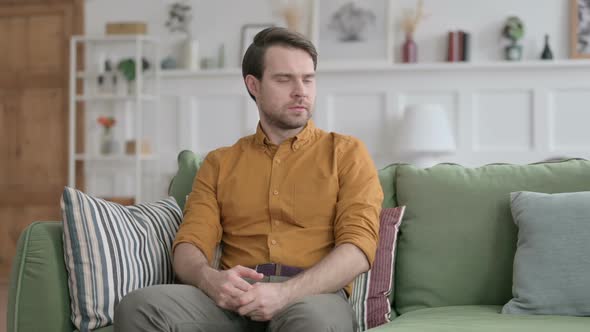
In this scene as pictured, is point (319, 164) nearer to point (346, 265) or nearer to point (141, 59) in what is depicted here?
point (346, 265)

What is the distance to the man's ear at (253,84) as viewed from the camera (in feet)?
8.25

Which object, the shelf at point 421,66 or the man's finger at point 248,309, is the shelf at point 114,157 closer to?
the shelf at point 421,66

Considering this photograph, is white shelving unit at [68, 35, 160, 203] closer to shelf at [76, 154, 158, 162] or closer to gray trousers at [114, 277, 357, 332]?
shelf at [76, 154, 158, 162]

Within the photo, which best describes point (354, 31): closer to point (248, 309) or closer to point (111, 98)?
point (111, 98)

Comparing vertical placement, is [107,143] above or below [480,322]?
above

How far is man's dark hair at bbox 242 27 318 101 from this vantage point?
2439 millimetres

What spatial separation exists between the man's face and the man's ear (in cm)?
7

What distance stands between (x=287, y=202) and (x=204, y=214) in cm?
25

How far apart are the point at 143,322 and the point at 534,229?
1.07 metres

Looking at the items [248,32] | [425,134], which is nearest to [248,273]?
[425,134]

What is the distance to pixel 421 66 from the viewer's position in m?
5.61

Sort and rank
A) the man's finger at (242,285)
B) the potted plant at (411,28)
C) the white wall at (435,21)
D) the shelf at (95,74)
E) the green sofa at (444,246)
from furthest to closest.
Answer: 1. the shelf at (95,74)
2. the potted plant at (411,28)
3. the white wall at (435,21)
4. the green sofa at (444,246)
5. the man's finger at (242,285)

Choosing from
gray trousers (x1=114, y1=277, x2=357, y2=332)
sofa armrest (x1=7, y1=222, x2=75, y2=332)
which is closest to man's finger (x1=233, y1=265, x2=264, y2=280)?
gray trousers (x1=114, y1=277, x2=357, y2=332)

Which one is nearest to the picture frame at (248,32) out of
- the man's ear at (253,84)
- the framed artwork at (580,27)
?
the framed artwork at (580,27)
